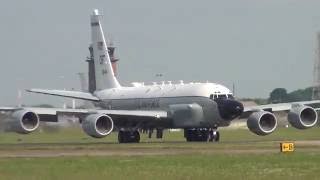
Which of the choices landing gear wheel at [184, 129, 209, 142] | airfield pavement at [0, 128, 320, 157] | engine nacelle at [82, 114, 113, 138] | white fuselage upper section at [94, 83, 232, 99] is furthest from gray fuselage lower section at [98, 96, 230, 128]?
engine nacelle at [82, 114, 113, 138]

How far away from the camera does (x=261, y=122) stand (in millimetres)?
69438

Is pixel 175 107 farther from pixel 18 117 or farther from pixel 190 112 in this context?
pixel 18 117

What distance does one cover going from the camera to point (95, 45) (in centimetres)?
8944

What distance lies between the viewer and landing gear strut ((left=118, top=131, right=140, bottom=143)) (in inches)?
2867

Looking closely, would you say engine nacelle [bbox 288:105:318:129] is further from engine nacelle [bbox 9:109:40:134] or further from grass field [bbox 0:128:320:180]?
grass field [bbox 0:128:320:180]

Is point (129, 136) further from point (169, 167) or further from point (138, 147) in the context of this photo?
point (169, 167)

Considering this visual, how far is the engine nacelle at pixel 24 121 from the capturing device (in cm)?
6506

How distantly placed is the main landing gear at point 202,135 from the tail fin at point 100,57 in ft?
51.9

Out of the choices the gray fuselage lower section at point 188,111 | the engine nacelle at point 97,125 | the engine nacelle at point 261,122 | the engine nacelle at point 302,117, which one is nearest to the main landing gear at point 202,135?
the gray fuselage lower section at point 188,111

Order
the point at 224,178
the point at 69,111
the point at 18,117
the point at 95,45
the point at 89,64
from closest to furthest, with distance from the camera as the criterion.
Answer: the point at 224,178, the point at 18,117, the point at 69,111, the point at 95,45, the point at 89,64

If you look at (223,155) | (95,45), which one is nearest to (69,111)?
(95,45)

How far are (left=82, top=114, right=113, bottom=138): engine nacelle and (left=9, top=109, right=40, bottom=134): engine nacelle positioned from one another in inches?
138

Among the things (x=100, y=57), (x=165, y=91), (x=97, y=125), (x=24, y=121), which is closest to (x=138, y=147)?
(x=97, y=125)

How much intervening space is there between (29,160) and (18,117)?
22.7m
